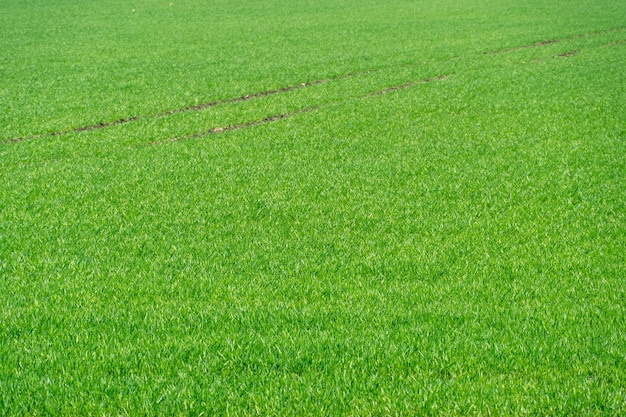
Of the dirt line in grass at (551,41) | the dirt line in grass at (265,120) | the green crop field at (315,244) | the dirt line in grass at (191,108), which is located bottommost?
the green crop field at (315,244)

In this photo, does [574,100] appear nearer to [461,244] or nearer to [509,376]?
[461,244]

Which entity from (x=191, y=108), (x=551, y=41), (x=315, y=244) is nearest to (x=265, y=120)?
(x=191, y=108)

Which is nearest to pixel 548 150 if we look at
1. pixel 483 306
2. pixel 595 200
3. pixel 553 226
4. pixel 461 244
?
pixel 595 200

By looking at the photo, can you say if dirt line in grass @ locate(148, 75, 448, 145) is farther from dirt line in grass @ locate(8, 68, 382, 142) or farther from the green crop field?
dirt line in grass @ locate(8, 68, 382, 142)

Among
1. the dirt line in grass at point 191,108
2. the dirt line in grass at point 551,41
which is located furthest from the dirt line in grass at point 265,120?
the dirt line in grass at point 551,41

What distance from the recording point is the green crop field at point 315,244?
6.30 metres

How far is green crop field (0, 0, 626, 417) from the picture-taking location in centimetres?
630

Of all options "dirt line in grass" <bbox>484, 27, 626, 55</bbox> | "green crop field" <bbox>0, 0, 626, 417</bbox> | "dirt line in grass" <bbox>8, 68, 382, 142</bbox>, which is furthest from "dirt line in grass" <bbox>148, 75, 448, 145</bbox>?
"dirt line in grass" <bbox>484, 27, 626, 55</bbox>

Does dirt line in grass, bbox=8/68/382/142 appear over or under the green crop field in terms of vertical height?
over

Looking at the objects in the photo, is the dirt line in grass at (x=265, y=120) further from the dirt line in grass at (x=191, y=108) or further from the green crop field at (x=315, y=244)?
the dirt line in grass at (x=191, y=108)

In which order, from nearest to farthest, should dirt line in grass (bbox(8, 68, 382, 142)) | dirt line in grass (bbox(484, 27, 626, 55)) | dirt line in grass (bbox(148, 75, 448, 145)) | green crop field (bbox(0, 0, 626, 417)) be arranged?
green crop field (bbox(0, 0, 626, 417))
dirt line in grass (bbox(148, 75, 448, 145))
dirt line in grass (bbox(8, 68, 382, 142))
dirt line in grass (bbox(484, 27, 626, 55))

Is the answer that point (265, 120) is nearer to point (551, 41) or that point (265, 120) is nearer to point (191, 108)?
point (191, 108)

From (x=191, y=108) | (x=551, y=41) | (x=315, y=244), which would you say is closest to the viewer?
(x=315, y=244)

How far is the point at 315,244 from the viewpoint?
974 cm
